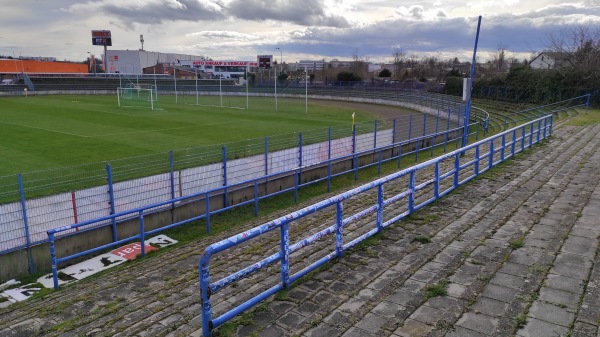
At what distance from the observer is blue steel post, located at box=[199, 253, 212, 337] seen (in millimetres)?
4139

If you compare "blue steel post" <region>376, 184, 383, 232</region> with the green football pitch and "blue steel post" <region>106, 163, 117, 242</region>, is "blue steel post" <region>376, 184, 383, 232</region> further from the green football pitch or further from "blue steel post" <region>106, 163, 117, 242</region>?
the green football pitch

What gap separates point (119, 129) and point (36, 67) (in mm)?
83350

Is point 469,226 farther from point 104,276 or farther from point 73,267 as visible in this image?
point 73,267

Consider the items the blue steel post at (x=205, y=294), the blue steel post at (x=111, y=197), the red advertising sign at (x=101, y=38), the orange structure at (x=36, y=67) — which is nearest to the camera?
the blue steel post at (x=205, y=294)

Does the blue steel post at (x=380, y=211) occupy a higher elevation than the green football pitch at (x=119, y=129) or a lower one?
higher

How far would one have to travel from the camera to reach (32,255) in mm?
9211

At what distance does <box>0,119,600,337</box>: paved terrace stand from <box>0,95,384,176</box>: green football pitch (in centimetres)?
1271

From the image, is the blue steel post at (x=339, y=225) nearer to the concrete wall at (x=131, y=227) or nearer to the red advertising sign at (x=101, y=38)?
the concrete wall at (x=131, y=227)

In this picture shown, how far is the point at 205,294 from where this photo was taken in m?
4.20

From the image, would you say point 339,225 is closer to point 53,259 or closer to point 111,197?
point 53,259

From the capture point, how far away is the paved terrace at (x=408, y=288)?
4664 millimetres

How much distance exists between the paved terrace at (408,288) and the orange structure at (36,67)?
8253 centimetres

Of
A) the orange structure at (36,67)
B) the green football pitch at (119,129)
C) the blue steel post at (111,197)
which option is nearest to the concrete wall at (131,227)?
the blue steel post at (111,197)

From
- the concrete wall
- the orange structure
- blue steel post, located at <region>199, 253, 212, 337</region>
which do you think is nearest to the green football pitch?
the concrete wall
